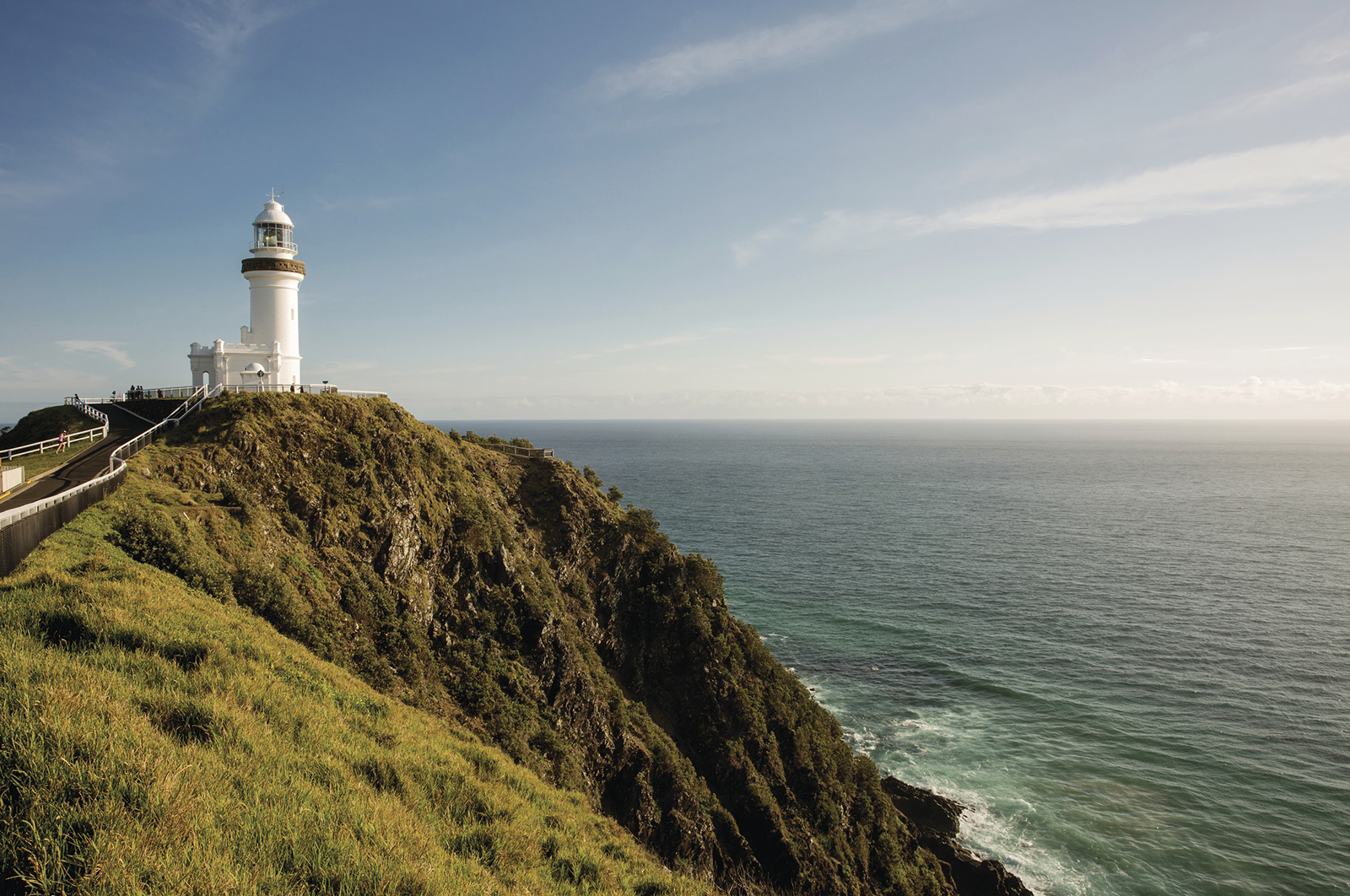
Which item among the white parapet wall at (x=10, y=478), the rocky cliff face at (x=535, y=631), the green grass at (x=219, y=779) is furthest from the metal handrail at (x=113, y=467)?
the white parapet wall at (x=10, y=478)

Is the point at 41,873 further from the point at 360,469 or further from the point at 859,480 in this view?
the point at 859,480

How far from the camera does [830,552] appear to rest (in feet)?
263

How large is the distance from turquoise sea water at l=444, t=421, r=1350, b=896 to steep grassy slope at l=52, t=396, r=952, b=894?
8734 millimetres

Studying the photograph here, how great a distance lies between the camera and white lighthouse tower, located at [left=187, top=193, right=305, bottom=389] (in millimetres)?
43031

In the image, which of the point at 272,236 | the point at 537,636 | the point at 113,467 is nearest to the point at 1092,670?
the point at 537,636

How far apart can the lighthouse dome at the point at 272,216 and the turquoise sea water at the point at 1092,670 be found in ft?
162

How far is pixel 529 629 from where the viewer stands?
3366cm

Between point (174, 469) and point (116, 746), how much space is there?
2498 cm

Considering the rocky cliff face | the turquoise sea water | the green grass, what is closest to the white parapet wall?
the rocky cliff face

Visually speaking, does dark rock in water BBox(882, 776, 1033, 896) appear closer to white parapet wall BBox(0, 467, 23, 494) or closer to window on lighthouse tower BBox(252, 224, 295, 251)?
white parapet wall BBox(0, 467, 23, 494)

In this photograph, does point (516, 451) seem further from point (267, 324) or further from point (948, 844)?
point (948, 844)

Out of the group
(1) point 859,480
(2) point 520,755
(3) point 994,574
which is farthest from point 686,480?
(2) point 520,755

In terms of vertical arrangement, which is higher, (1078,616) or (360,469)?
(360,469)

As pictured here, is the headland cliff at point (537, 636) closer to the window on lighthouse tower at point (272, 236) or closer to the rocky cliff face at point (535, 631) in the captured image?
the rocky cliff face at point (535, 631)
